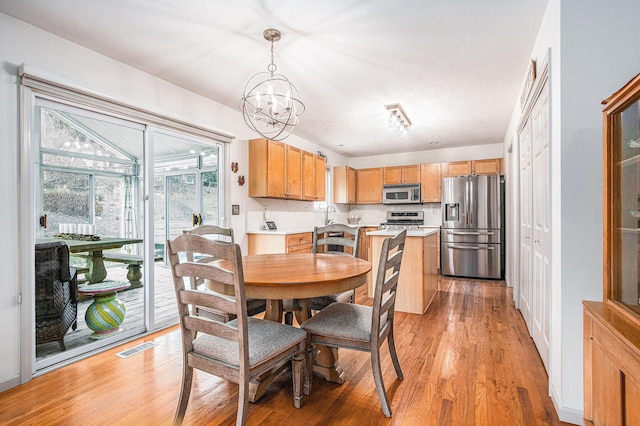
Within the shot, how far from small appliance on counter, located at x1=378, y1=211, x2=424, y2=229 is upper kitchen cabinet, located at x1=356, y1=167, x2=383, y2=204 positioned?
42 centimetres

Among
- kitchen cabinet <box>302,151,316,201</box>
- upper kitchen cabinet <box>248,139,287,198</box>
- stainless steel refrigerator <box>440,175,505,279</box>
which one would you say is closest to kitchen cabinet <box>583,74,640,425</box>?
upper kitchen cabinet <box>248,139,287,198</box>

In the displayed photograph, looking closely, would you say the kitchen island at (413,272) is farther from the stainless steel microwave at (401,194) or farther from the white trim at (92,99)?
the stainless steel microwave at (401,194)

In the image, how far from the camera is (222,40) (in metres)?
2.36

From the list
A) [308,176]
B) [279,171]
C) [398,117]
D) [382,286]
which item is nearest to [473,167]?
[398,117]

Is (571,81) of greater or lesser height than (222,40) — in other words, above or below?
below

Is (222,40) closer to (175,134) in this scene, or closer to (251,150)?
(175,134)

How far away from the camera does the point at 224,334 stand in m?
1.44

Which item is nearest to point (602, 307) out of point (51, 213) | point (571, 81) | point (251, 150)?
point (571, 81)

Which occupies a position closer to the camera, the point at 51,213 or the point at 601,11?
the point at 601,11

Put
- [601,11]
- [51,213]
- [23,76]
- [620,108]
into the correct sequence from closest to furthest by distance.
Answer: [620,108], [601,11], [23,76], [51,213]

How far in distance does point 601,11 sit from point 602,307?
1459mm

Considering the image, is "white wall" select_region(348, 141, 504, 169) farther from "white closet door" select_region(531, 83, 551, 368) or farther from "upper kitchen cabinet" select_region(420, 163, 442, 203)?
"white closet door" select_region(531, 83, 551, 368)

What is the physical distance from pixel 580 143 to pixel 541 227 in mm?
859

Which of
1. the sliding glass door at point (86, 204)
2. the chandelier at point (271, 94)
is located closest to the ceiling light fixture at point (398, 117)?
the chandelier at point (271, 94)
